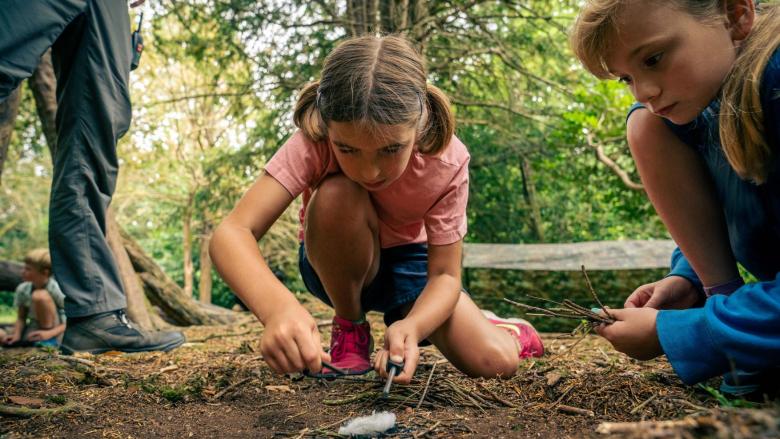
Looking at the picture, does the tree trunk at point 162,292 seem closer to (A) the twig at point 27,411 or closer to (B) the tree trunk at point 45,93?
(B) the tree trunk at point 45,93

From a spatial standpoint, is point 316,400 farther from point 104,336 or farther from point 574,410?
point 104,336

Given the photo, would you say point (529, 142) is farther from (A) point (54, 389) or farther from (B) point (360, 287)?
(A) point (54, 389)

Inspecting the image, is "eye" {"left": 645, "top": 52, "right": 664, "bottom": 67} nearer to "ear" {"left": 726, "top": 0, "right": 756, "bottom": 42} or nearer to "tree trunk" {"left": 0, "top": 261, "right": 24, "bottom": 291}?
"ear" {"left": 726, "top": 0, "right": 756, "bottom": 42}

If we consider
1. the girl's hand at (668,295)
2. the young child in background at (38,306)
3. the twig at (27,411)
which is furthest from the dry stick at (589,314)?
the young child in background at (38,306)

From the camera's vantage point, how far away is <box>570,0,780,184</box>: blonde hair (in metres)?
1.41

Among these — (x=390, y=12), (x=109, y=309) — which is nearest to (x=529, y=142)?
(x=390, y=12)

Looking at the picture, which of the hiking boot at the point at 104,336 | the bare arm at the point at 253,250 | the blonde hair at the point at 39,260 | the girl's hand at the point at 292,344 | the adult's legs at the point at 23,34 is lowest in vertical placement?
the blonde hair at the point at 39,260

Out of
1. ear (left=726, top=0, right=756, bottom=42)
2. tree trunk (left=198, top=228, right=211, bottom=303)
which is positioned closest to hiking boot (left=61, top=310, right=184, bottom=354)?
ear (left=726, top=0, right=756, bottom=42)

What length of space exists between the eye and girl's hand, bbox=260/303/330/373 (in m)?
1.10

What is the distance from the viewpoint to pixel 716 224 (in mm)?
1873

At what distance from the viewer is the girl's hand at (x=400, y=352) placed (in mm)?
1672

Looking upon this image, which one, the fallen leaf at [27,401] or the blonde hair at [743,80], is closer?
the blonde hair at [743,80]

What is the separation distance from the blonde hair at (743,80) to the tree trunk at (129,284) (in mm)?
3306

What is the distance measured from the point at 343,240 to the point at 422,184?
0.37 m
